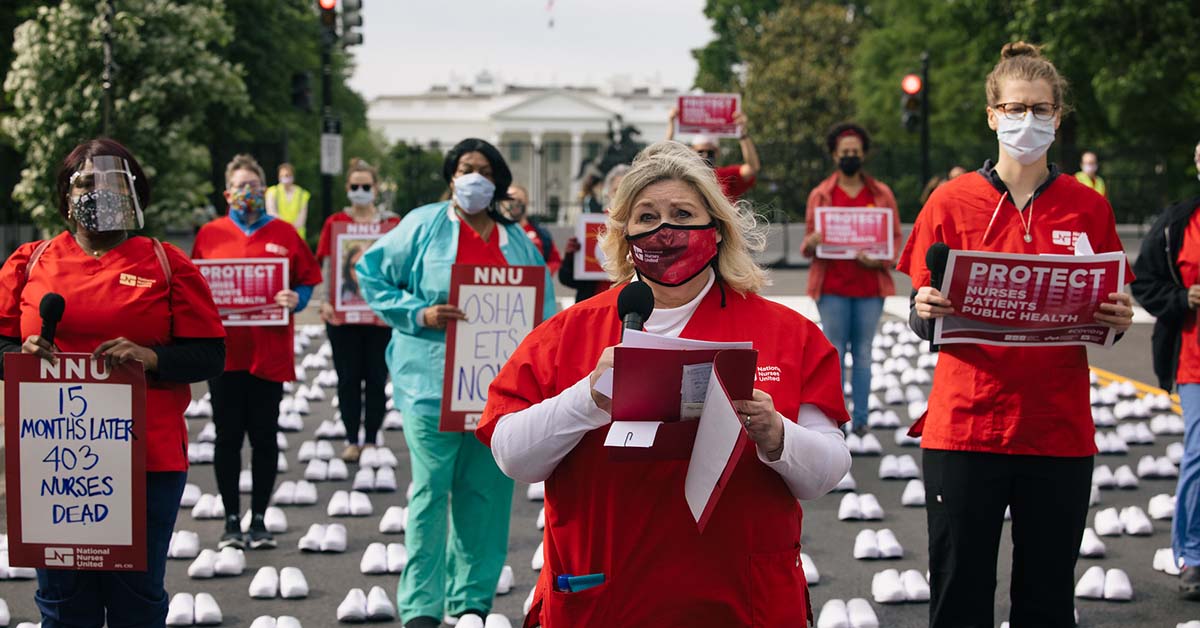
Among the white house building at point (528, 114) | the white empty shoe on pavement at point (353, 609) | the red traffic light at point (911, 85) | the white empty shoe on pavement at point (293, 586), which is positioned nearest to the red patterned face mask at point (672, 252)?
the white empty shoe on pavement at point (353, 609)

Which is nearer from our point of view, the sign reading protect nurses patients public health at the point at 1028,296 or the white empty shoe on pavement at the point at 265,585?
the sign reading protect nurses patients public health at the point at 1028,296

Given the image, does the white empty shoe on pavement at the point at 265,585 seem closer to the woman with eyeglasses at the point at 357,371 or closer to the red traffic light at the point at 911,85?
the woman with eyeglasses at the point at 357,371

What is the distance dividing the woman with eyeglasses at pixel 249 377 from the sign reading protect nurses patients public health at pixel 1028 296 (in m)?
4.29

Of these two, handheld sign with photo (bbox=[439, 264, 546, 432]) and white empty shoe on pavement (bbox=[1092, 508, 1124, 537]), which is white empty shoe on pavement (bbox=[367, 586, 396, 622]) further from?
white empty shoe on pavement (bbox=[1092, 508, 1124, 537])

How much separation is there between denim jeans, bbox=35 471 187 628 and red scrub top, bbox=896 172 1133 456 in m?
2.65

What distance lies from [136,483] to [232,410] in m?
3.19

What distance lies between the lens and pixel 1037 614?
16.6 ft

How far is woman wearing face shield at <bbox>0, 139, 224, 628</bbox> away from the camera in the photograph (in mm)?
4930

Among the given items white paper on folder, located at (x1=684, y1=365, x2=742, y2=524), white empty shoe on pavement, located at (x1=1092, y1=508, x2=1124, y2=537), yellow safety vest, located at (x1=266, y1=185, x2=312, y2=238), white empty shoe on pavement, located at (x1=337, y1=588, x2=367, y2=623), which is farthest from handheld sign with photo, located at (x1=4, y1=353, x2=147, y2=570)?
yellow safety vest, located at (x1=266, y1=185, x2=312, y2=238)

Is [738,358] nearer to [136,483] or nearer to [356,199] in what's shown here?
[136,483]

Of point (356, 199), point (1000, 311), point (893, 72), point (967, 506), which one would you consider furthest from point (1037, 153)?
point (893, 72)

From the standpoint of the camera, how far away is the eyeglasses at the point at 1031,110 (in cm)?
521

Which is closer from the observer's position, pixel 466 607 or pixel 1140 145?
pixel 466 607

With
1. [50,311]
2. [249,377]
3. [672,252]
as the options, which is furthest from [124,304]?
[249,377]
